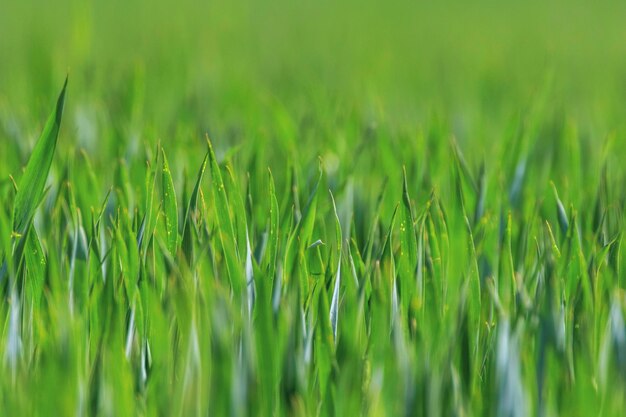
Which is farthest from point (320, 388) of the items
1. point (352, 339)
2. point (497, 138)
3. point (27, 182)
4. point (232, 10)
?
point (232, 10)

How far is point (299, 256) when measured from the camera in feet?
3.47

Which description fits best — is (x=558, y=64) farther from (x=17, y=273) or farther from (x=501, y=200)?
(x=17, y=273)

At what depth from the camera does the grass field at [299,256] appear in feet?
2.94

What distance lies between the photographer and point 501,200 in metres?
1.46

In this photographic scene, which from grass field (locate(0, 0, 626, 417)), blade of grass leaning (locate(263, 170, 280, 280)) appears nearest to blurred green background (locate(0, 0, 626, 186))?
grass field (locate(0, 0, 626, 417))

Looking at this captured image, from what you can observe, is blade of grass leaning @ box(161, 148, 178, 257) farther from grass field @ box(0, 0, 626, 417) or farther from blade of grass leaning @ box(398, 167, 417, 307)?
blade of grass leaning @ box(398, 167, 417, 307)

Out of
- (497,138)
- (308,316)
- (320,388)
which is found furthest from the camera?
(497,138)

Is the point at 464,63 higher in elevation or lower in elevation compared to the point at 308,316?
higher

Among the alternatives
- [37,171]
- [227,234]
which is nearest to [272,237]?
[227,234]

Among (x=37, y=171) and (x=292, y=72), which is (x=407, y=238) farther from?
(x=292, y=72)

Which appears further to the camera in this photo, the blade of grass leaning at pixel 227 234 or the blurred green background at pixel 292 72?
the blurred green background at pixel 292 72

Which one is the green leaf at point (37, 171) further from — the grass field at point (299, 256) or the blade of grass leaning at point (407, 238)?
the blade of grass leaning at point (407, 238)

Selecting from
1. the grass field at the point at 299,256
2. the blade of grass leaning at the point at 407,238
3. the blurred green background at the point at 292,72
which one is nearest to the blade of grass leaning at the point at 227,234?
the grass field at the point at 299,256

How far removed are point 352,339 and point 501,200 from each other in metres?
0.57
